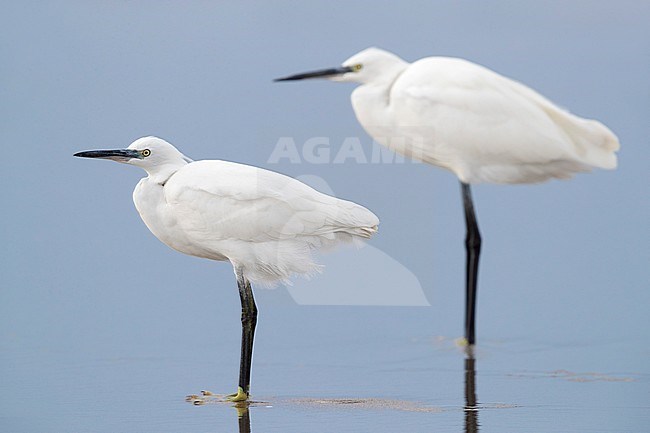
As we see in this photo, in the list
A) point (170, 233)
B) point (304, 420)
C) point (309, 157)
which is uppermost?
point (309, 157)

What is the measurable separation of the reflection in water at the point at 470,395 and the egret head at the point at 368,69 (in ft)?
5.29

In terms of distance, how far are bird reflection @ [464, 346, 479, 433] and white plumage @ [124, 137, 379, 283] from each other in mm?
764

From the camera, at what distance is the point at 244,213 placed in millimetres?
4770

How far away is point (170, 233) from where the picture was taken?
16.2ft

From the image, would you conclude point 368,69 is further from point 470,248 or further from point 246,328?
point 246,328

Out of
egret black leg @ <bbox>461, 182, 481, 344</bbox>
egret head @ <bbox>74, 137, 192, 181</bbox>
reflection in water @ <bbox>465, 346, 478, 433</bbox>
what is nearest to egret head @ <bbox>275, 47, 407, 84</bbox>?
egret black leg @ <bbox>461, 182, 481, 344</bbox>

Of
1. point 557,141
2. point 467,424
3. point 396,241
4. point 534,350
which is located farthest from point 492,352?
point 467,424

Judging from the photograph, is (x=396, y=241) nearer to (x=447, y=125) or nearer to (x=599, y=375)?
(x=447, y=125)

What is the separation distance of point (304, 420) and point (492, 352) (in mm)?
2137

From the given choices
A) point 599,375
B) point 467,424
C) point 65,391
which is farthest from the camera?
point 599,375

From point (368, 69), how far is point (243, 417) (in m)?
3.06

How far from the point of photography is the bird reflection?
4.52m
